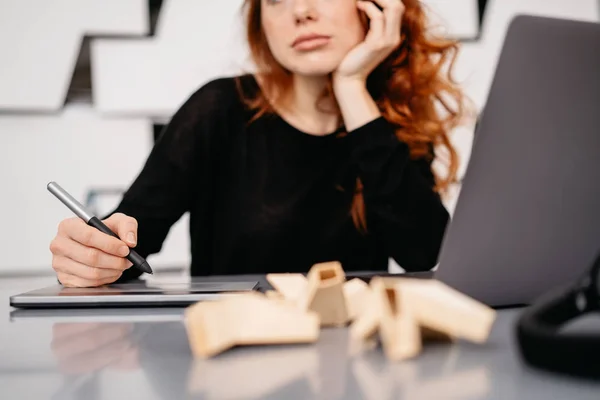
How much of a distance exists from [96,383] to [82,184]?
4.60 feet

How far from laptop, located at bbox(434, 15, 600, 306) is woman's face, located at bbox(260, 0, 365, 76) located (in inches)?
25.4

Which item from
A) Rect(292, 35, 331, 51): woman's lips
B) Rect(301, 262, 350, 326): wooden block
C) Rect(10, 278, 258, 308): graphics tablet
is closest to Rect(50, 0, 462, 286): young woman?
Rect(292, 35, 331, 51): woman's lips

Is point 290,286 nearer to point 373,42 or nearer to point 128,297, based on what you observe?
point 128,297

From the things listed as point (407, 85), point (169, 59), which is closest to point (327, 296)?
point (407, 85)

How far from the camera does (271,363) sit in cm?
36

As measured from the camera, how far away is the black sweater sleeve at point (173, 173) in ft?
3.69

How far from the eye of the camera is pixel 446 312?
0.36m

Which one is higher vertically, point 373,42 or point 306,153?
point 373,42

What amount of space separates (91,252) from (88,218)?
43 mm

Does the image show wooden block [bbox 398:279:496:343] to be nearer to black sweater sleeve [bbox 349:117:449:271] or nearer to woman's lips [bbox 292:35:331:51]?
black sweater sleeve [bbox 349:117:449:271]

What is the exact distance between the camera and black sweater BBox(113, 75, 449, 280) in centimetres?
116

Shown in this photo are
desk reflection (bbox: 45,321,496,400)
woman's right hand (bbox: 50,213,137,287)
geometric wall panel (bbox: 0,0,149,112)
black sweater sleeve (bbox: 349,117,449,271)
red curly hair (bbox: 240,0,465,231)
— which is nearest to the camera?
desk reflection (bbox: 45,321,496,400)

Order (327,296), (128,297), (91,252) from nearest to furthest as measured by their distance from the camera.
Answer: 1. (327,296)
2. (128,297)
3. (91,252)

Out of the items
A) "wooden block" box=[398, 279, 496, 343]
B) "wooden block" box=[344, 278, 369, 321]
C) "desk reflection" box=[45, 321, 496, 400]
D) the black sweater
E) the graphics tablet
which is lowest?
the black sweater
